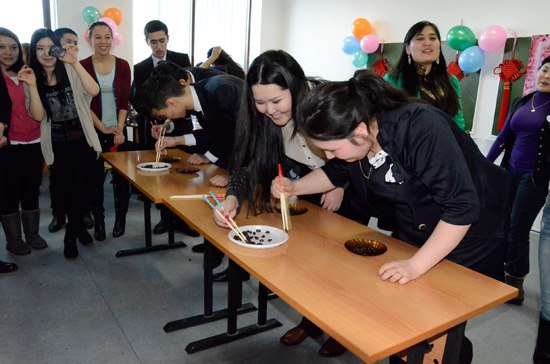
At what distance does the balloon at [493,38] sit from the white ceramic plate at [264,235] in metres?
3.29

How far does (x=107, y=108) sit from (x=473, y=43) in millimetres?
3336

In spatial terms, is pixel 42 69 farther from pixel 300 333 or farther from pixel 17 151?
pixel 300 333

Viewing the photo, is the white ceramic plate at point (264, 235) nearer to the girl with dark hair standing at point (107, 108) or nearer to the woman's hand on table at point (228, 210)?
the woman's hand on table at point (228, 210)

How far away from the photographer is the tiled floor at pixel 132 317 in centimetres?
191

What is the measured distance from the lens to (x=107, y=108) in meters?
3.33

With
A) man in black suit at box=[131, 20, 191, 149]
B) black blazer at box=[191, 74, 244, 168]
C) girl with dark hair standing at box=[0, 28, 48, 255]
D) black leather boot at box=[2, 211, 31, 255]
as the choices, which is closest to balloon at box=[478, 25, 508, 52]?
black blazer at box=[191, 74, 244, 168]

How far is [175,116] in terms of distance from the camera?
2.33 m

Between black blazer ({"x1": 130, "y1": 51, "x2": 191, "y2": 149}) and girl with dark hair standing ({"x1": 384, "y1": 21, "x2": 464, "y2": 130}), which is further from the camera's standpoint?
black blazer ({"x1": 130, "y1": 51, "x2": 191, "y2": 149})

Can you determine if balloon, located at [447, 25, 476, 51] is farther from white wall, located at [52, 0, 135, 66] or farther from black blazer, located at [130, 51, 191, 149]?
white wall, located at [52, 0, 135, 66]

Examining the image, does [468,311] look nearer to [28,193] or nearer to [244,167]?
[244,167]

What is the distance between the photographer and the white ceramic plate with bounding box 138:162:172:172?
2398 mm

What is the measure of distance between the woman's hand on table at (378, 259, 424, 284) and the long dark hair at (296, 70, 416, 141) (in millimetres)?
375

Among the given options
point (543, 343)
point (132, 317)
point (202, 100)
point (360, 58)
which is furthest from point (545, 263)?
point (360, 58)

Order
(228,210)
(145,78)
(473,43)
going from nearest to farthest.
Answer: (228,210) → (145,78) → (473,43)
